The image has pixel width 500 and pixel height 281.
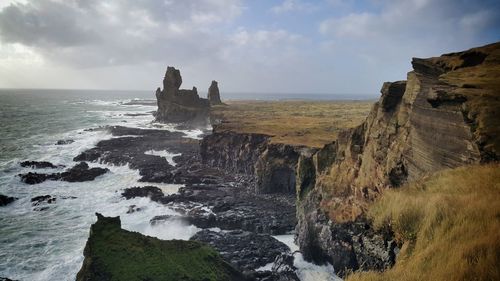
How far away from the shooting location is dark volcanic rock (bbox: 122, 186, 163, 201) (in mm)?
37938

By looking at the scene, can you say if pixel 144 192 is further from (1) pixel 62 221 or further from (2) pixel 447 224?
(2) pixel 447 224

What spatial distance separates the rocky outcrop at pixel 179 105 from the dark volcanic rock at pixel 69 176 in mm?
54394

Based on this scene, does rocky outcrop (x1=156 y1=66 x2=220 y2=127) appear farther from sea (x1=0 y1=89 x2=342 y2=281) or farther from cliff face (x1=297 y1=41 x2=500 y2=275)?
cliff face (x1=297 y1=41 x2=500 y2=275)

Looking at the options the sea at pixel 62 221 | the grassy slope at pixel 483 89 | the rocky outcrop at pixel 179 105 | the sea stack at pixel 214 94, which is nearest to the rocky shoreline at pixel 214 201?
the sea at pixel 62 221

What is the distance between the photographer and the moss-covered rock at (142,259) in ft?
51.1

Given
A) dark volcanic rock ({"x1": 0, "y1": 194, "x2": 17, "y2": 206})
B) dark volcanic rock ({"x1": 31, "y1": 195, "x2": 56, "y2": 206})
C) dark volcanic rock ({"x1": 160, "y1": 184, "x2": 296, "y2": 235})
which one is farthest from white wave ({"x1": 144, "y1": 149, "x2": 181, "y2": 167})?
dark volcanic rock ({"x1": 0, "y1": 194, "x2": 17, "y2": 206})

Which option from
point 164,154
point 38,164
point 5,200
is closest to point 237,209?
point 5,200

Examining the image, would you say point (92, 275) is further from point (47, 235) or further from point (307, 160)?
point (307, 160)

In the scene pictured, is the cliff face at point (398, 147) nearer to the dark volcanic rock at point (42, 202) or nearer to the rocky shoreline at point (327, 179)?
the rocky shoreline at point (327, 179)

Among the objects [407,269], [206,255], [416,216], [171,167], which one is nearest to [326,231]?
[206,255]

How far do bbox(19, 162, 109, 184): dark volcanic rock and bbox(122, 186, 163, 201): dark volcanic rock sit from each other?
855 centimetres

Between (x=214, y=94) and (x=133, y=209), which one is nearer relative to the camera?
(x=133, y=209)

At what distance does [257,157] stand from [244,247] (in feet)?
71.0

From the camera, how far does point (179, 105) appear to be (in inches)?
4193
